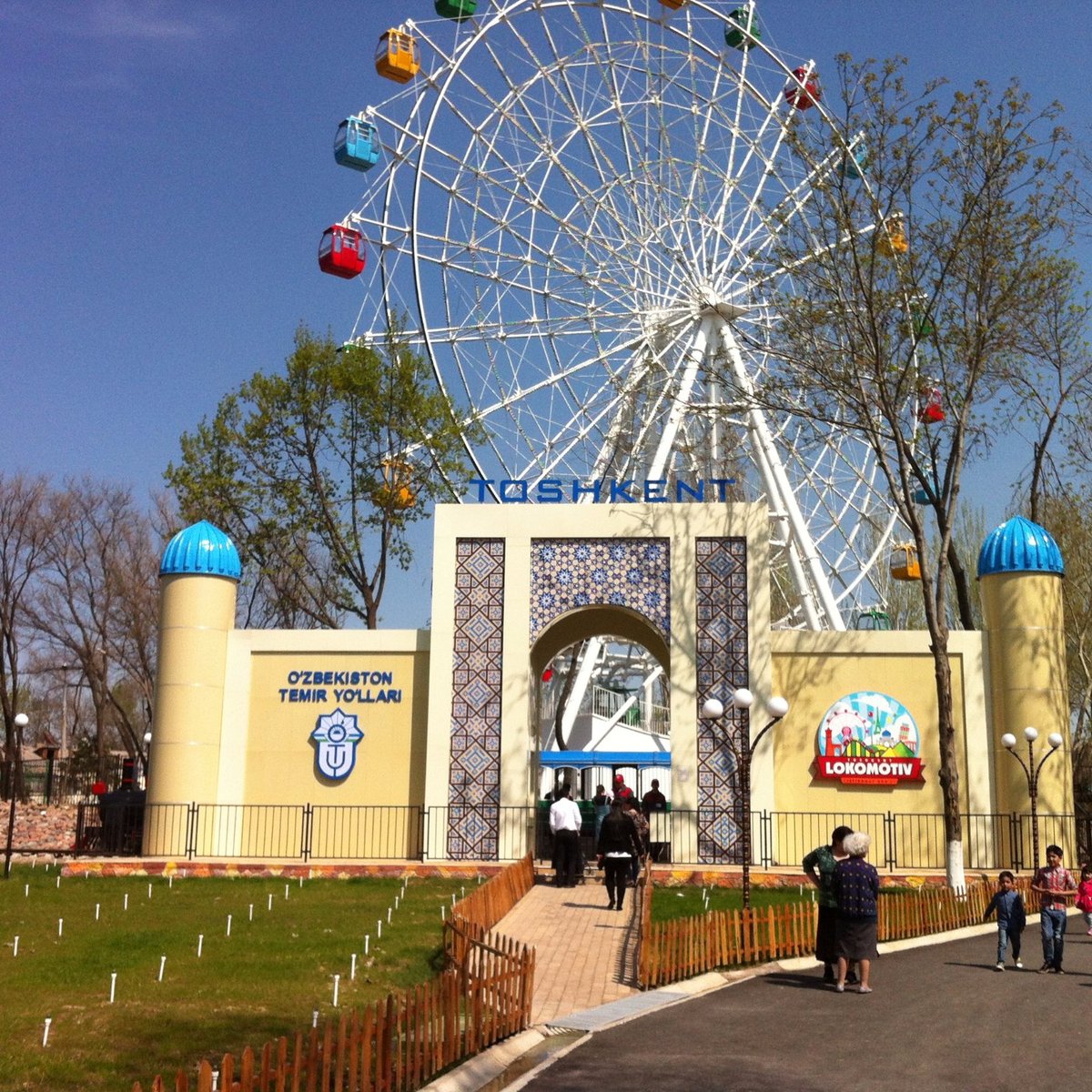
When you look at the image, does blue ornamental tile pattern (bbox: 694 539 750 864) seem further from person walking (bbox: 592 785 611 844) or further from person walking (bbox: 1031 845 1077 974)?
person walking (bbox: 1031 845 1077 974)

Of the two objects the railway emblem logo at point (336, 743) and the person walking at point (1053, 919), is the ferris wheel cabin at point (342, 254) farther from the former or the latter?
the person walking at point (1053, 919)

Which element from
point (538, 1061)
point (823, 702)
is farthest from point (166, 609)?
point (538, 1061)

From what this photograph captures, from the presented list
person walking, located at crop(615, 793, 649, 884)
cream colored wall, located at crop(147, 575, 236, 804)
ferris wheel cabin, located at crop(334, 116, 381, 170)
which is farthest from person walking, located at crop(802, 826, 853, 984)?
ferris wheel cabin, located at crop(334, 116, 381, 170)

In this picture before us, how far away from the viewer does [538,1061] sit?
9711 mm

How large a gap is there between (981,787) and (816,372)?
8301mm

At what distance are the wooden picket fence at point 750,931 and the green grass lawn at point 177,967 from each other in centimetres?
231

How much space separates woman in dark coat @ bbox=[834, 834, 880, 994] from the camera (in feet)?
42.1

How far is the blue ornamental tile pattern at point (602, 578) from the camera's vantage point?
83.4 ft

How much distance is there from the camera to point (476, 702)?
2516cm

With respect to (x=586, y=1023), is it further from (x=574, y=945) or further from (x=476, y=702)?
(x=476, y=702)

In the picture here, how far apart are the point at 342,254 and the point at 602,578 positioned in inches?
424

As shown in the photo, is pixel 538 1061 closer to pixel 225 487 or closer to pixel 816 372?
pixel 816 372

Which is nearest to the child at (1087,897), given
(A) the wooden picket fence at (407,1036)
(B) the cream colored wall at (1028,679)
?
(B) the cream colored wall at (1028,679)

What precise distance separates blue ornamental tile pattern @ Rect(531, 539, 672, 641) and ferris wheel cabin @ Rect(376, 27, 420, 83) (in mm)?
12180
